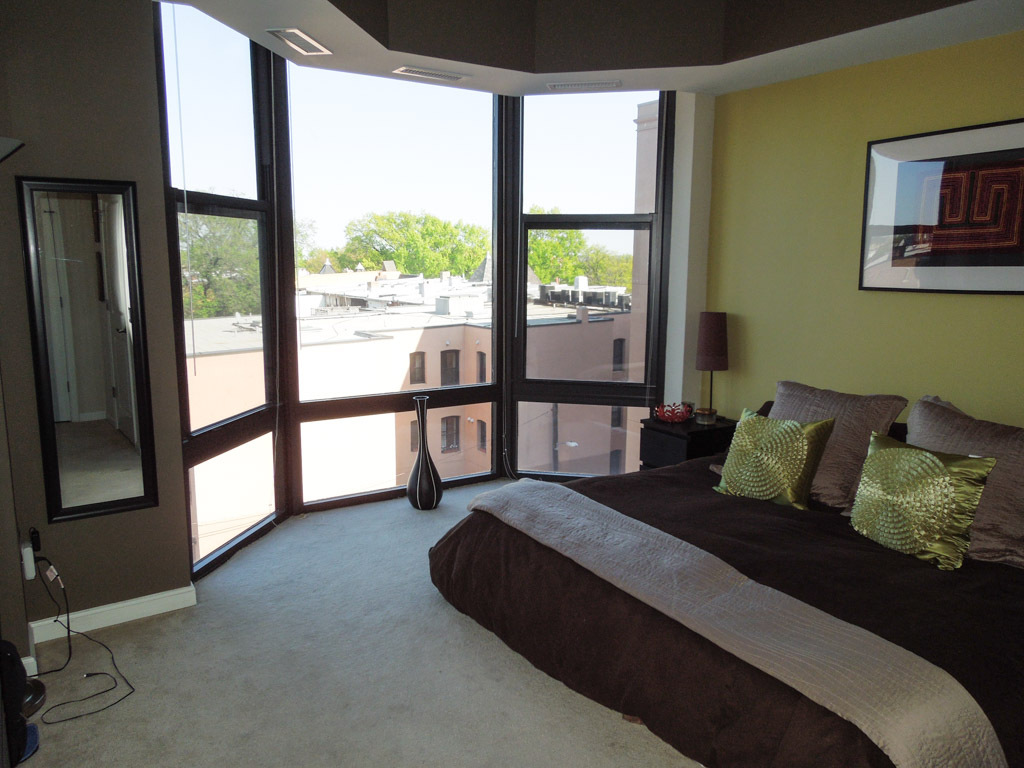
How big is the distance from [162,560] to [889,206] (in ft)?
12.7

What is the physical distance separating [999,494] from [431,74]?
3.37 m

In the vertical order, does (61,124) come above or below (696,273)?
above

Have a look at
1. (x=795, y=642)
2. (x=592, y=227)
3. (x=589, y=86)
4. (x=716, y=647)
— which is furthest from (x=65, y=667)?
(x=589, y=86)

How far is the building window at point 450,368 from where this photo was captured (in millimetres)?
4949

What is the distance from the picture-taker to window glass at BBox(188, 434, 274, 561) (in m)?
3.69

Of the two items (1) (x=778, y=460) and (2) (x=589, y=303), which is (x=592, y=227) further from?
(1) (x=778, y=460)

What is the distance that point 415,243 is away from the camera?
4.68m

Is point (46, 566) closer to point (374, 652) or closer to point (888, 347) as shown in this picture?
point (374, 652)

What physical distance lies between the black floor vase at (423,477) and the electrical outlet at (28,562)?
6.91 feet

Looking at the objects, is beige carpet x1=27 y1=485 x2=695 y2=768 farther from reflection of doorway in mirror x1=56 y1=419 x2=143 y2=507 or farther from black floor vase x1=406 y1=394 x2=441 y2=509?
black floor vase x1=406 y1=394 x2=441 y2=509

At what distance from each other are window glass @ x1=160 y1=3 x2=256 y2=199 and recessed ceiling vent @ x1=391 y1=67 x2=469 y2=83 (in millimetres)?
812

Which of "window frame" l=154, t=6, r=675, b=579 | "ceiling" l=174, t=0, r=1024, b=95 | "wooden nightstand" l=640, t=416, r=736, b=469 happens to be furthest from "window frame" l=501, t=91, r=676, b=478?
"wooden nightstand" l=640, t=416, r=736, b=469

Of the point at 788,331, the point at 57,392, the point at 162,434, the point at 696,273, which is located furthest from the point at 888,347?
the point at 57,392

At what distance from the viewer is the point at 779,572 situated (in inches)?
96.7
